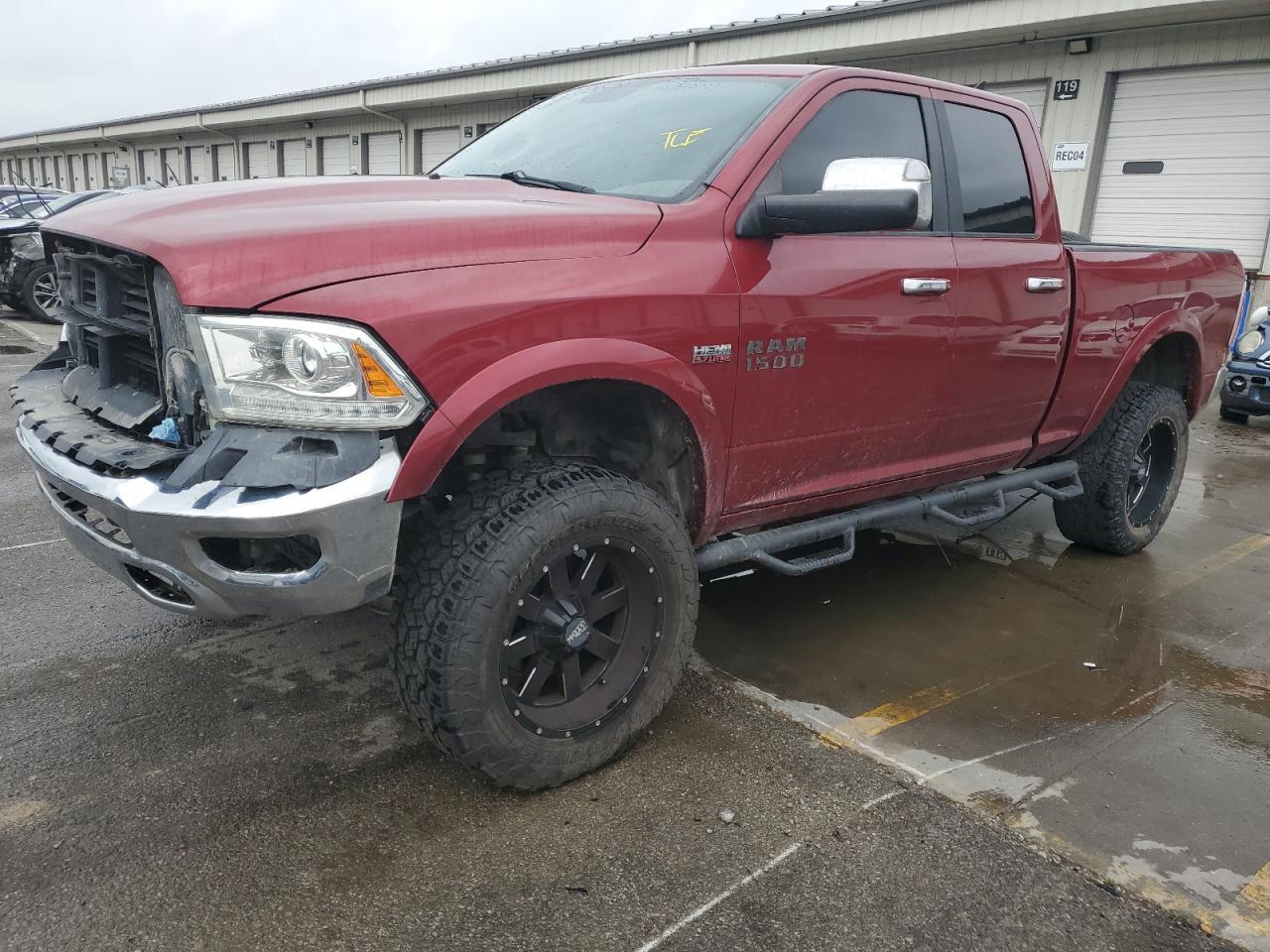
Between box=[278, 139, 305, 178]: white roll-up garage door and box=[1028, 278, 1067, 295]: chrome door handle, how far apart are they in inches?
993

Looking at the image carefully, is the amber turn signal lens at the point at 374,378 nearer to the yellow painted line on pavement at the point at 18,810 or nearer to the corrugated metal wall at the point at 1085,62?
the yellow painted line on pavement at the point at 18,810

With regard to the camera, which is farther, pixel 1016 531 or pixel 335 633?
pixel 1016 531

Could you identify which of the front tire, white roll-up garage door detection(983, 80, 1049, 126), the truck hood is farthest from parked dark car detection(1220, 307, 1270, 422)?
the truck hood

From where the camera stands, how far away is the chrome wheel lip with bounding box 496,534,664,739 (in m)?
2.45

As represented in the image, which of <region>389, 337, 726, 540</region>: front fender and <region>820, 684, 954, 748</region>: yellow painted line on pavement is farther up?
<region>389, 337, 726, 540</region>: front fender

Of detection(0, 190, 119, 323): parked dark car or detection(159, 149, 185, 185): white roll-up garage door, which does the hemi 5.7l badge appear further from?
detection(159, 149, 185, 185): white roll-up garage door

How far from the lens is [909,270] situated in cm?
317

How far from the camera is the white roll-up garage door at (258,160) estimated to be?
2770cm

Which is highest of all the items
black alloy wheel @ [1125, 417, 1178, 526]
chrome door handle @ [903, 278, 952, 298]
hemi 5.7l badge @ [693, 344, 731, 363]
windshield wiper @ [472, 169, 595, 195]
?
windshield wiper @ [472, 169, 595, 195]

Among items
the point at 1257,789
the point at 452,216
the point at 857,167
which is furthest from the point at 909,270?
the point at 1257,789

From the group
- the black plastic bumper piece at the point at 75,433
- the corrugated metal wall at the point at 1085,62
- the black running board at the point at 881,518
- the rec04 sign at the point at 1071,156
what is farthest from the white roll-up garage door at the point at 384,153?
the black plastic bumper piece at the point at 75,433

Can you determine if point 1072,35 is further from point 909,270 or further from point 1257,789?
point 1257,789

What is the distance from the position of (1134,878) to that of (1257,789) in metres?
0.74

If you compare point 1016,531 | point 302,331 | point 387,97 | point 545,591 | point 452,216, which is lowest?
point 1016,531
